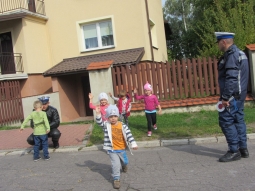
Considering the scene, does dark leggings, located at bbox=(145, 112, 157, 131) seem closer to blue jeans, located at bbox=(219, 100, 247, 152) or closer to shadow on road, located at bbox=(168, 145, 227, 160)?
shadow on road, located at bbox=(168, 145, 227, 160)

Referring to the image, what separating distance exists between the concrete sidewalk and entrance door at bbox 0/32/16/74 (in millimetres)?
5250

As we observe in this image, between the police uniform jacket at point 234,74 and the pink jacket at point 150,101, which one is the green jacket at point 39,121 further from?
the police uniform jacket at point 234,74

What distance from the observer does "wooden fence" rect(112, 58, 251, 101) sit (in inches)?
378

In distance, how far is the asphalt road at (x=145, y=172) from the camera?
3926 millimetres

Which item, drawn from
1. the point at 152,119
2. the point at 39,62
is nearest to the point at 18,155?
the point at 152,119

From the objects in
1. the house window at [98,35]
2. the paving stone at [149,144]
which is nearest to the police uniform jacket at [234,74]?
the paving stone at [149,144]

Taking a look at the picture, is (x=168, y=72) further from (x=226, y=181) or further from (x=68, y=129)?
(x=226, y=181)

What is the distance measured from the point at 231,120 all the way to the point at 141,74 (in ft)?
18.3

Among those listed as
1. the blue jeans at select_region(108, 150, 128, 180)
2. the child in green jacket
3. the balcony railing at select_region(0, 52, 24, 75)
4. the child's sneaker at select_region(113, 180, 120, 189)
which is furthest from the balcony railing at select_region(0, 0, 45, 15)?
the child's sneaker at select_region(113, 180, 120, 189)

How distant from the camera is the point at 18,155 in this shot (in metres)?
6.69

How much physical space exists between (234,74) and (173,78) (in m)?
5.39

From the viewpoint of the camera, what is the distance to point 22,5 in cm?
1406

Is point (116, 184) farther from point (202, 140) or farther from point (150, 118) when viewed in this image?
point (150, 118)

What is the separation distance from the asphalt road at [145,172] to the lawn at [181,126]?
0.70m
